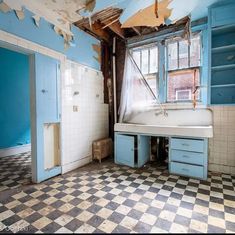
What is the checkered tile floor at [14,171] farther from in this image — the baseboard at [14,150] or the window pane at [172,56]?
the window pane at [172,56]

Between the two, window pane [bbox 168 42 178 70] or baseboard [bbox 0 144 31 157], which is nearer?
window pane [bbox 168 42 178 70]

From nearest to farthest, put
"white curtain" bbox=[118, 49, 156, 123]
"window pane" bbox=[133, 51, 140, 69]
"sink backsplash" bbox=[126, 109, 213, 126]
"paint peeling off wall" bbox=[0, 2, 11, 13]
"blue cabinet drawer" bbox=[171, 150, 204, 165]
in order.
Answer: "paint peeling off wall" bbox=[0, 2, 11, 13] < "blue cabinet drawer" bbox=[171, 150, 204, 165] < "sink backsplash" bbox=[126, 109, 213, 126] < "white curtain" bbox=[118, 49, 156, 123] < "window pane" bbox=[133, 51, 140, 69]

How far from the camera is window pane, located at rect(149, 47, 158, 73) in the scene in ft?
11.1

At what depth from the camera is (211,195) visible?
201 cm

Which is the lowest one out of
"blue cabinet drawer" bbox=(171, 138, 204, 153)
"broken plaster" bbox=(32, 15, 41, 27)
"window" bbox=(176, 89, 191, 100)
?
"blue cabinet drawer" bbox=(171, 138, 204, 153)

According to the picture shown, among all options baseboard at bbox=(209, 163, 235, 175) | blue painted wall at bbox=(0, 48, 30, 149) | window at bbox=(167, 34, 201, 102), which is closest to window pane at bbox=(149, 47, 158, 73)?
window at bbox=(167, 34, 201, 102)

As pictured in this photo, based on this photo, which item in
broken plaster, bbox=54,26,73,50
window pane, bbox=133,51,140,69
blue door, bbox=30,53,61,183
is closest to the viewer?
blue door, bbox=30,53,61,183

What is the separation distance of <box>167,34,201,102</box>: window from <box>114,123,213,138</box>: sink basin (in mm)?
755

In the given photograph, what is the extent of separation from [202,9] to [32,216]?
12.2ft

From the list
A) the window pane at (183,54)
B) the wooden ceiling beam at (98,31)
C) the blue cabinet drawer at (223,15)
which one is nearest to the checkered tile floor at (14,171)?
the wooden ceiling beam at (98,31)

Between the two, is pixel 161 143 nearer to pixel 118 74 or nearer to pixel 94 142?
pixel 94 142

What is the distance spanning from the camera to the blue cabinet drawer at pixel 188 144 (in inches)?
96.0

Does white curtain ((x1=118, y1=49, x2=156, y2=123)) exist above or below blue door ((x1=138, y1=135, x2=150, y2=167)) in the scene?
above

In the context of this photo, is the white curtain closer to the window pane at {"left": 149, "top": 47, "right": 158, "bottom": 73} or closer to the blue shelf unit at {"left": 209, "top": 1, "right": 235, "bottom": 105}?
the window pane at {"left": 149, "top": 47, "right": 158, "bottom": 73}
